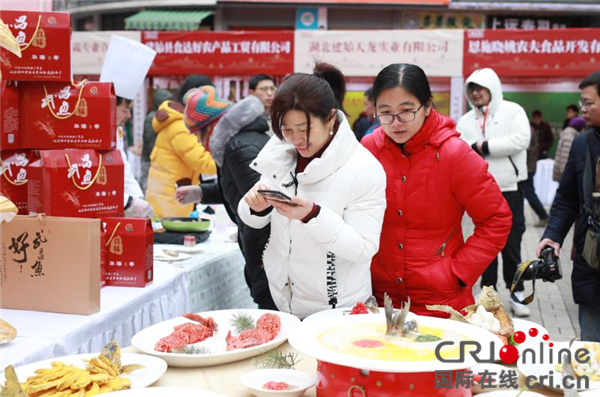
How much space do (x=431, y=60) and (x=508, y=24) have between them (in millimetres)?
6577

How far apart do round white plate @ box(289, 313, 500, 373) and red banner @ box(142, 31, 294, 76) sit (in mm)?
9281

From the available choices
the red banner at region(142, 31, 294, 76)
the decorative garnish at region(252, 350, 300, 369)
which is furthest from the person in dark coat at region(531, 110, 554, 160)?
the decorative garnish at region(252, 350, 300, 369)

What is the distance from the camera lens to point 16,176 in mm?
2465

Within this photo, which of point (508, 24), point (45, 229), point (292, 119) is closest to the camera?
point (292, 119)

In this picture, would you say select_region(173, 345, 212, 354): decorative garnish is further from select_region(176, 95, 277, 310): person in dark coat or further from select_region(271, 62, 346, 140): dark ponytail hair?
select_region(176, 95, 277, 310): person in dark coat

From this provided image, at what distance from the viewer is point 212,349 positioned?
1.72m

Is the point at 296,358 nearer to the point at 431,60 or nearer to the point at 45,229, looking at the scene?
the point at 45,229

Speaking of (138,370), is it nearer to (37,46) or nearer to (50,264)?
(50,264)

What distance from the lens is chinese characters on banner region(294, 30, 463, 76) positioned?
32.9 ft

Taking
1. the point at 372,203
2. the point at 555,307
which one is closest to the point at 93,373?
the point at 372,203

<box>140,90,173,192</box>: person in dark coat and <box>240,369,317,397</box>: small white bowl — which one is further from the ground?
<box>140,90,173,192</box>: person in dark coat

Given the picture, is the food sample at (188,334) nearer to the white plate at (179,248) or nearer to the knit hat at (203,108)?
the white plate at (179,248)


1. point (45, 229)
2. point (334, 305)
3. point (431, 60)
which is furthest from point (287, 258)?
point (431, 60)

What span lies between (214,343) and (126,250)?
97cm
